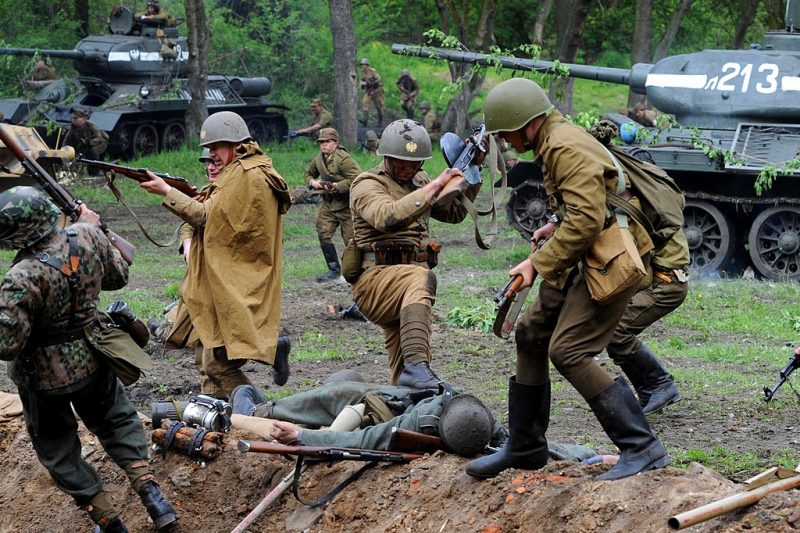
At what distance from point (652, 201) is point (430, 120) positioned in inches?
1063

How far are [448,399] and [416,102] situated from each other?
2784 cm

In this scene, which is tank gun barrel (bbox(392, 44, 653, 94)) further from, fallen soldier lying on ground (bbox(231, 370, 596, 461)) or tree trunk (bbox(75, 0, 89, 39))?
tree trunk (bbox(75, 0, 89, 39))

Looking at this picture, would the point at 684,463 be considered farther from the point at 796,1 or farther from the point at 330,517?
the point at 796,1

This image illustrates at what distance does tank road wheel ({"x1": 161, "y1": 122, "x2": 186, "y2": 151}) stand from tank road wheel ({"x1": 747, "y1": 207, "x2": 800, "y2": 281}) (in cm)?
1487

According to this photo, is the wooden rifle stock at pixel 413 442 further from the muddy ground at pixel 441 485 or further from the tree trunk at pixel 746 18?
the tree trunk at pixel 746 18

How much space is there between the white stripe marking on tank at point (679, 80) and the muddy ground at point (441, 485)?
22.0 feet

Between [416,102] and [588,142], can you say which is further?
[416,102]

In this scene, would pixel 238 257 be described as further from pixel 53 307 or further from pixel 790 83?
pixel 790 83

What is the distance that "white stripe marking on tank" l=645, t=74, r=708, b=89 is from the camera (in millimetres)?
16531

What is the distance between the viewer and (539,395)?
579 centimetres

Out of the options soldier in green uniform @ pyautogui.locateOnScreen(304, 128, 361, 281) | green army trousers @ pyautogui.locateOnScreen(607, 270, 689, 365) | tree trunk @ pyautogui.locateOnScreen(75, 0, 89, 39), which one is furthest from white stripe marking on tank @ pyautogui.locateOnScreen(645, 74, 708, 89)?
tree trunk @ pyautogui.locateOnScreen(75, 0, 89, 39)

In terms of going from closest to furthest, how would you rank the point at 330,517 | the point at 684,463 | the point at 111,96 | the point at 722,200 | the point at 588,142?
1. the point at 588,142
2. the point at 330,517
3. the point at 684,463
4. the point at 722,200
5. the point at 111,96

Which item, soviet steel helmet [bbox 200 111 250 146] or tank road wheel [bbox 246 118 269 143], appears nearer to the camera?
soviet steel helmet [bbox 200 111 250 146]

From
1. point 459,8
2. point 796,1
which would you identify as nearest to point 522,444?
point 796,1
